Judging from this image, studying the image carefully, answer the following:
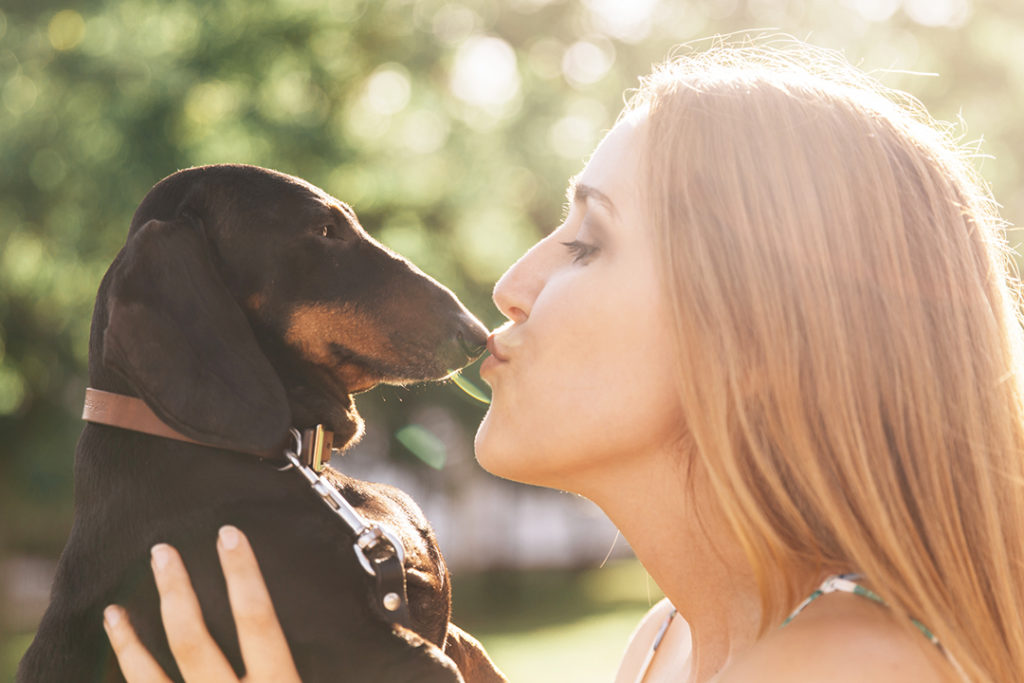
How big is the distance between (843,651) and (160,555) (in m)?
1.42

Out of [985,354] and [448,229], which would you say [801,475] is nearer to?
[985,354]

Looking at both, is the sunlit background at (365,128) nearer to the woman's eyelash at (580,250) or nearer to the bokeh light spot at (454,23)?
the bokeh light spot at (454,23)

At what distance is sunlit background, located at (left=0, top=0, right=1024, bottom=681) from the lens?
8.98 meters

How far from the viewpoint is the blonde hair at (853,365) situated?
66.3 inches

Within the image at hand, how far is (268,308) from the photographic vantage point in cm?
259

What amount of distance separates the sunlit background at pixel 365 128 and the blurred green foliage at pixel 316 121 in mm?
26

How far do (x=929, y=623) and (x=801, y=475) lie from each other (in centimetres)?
31

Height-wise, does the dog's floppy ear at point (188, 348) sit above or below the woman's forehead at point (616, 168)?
below

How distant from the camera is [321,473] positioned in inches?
96.7

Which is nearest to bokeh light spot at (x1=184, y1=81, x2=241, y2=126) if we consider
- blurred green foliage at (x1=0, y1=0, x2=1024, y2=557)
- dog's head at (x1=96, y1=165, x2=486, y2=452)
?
blurred green foliage at (x1=0, y1=0, x2=1024, y2=557)

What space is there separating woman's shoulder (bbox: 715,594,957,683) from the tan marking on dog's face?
4.51 feet

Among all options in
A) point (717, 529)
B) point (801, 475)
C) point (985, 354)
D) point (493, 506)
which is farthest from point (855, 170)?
point (493, 506)

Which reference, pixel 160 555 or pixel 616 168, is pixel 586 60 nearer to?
pixel 616 168

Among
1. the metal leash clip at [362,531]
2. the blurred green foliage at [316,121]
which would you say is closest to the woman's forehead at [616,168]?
the metal leash clip at [362,531]
